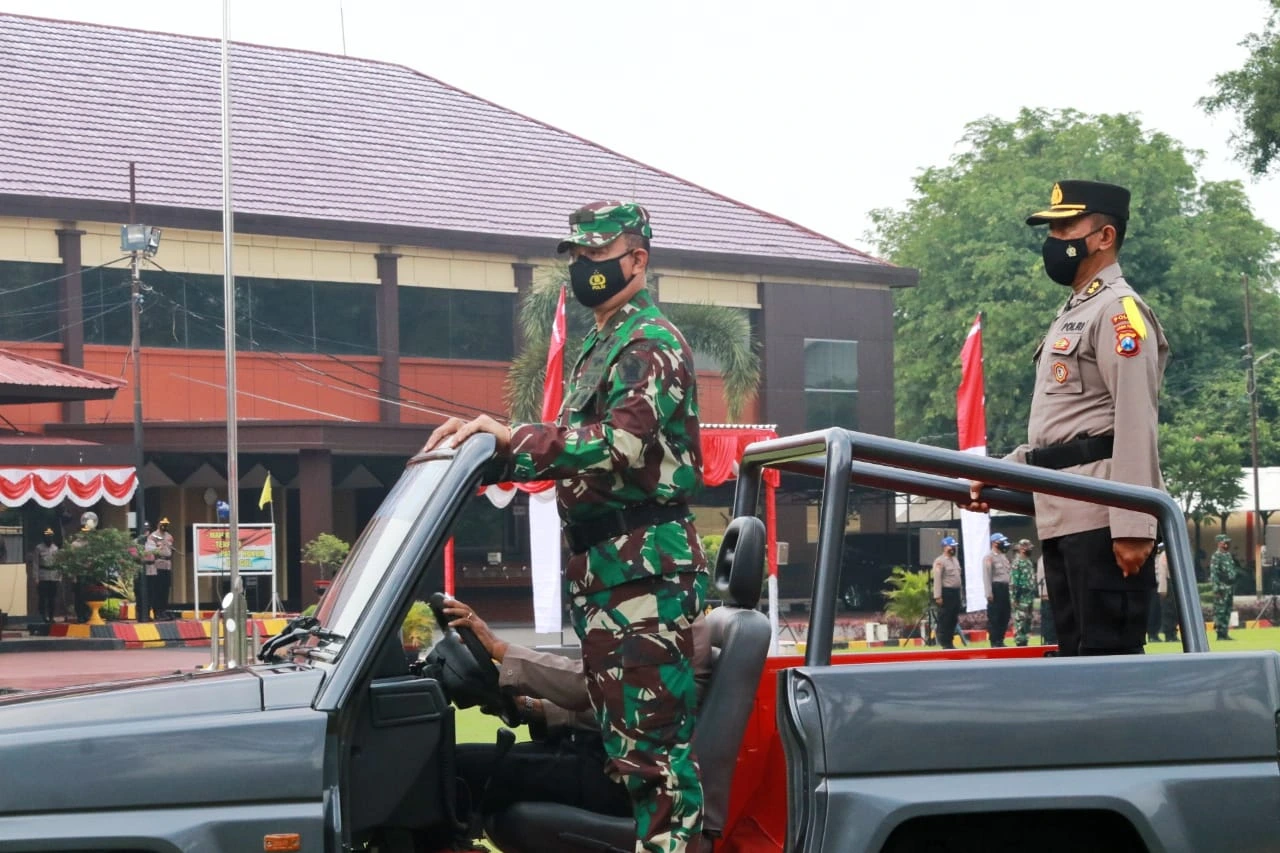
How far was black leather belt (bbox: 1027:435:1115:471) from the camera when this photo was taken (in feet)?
16.0

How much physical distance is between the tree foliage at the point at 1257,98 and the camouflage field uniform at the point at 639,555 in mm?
27297

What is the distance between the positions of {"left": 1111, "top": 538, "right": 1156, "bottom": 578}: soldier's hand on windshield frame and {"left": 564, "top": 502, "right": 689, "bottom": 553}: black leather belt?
44.5 inches

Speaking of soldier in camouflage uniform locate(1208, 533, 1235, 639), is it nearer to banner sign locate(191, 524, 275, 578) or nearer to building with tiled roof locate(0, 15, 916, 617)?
banner sign locate(191, 524, 275, 578)

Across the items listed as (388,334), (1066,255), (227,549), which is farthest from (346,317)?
(1066,255)

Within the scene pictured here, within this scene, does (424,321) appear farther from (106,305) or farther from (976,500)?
(976,500)

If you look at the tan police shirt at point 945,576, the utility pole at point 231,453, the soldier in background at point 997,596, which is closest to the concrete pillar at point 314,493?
the utility pole at point 231,453

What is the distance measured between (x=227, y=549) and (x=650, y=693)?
24098mm

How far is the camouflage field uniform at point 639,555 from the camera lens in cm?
383

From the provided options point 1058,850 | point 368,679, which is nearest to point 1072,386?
point 1058,850

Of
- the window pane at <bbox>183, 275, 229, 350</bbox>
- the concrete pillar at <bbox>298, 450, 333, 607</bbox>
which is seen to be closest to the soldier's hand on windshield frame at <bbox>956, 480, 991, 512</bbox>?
the concrete pillar at <bbox>298, 450, 333, 607</bbox>

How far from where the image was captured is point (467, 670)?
4160 millimetres

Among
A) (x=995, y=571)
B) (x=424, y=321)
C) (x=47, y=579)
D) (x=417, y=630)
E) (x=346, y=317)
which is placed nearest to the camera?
(x=417, y=630)

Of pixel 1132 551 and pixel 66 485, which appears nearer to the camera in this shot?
pixel 1132 551

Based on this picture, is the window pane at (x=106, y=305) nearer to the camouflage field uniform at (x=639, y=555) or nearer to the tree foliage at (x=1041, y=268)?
the tree foliage at (x=1041, y=268)
